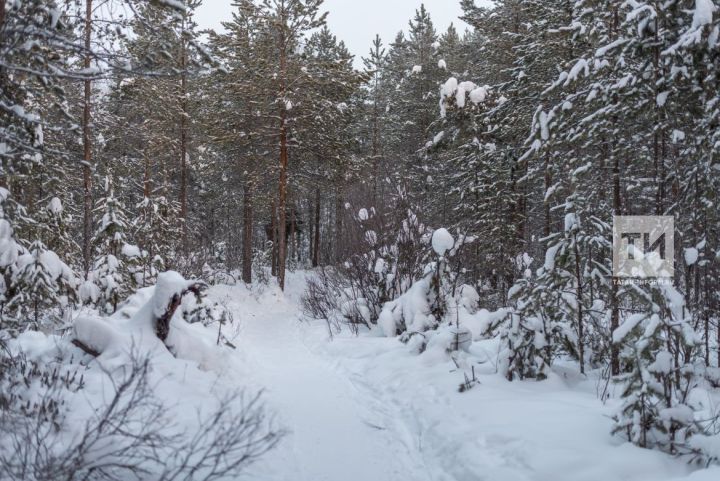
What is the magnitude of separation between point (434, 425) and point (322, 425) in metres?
1.24

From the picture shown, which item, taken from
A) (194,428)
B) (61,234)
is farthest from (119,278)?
(194,428)

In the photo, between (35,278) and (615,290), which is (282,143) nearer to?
(35,278)

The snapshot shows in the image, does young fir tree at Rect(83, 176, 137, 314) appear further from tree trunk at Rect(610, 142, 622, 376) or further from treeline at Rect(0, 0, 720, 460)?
tree trunk at Rect(610, 142, 622, 376)

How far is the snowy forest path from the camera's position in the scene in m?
4.05

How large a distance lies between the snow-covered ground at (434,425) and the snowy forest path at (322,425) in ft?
0.04

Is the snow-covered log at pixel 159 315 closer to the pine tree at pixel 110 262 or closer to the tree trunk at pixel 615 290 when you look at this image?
the pine tree at pixel 110 262

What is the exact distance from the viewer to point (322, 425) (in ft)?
16.9

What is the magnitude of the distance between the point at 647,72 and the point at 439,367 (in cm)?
452

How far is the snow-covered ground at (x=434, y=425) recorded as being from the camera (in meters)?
3.69

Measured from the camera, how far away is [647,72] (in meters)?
5.30

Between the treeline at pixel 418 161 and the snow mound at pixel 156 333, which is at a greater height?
the treeline at pixel 418 161

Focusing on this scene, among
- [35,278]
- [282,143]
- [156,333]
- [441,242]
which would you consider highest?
[282,143]

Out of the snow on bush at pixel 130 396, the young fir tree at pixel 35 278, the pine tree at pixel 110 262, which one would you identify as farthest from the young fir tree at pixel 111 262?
the snow on bush at pixel 130 396

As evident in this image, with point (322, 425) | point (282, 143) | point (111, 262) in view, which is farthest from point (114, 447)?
point (282, 143)
